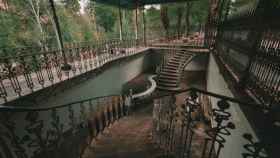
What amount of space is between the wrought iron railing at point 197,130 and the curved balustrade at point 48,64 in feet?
11.6

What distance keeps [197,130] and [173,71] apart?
4407 millimetres

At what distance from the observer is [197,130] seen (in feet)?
14.0

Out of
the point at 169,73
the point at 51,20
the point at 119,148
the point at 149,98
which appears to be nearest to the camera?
the point at 149,98

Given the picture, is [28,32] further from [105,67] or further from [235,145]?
[235,145]

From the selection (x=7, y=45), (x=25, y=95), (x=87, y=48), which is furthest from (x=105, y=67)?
(x=7, y=45)

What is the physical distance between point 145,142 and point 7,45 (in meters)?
13.4

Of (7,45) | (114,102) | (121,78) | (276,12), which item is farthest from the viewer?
(7,45)

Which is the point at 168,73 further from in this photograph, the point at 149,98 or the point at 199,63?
the point at 149,98

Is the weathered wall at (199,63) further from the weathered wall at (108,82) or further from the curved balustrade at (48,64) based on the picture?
the curved balustrade at (48,64)

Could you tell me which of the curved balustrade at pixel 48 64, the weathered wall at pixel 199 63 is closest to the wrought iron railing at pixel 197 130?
the curved balustrade at pixel 48 64

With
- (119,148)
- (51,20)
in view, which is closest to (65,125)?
(119,148)

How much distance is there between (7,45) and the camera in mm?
10367

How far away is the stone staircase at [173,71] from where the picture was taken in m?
7.71

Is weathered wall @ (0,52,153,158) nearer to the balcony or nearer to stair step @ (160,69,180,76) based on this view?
the balcony
